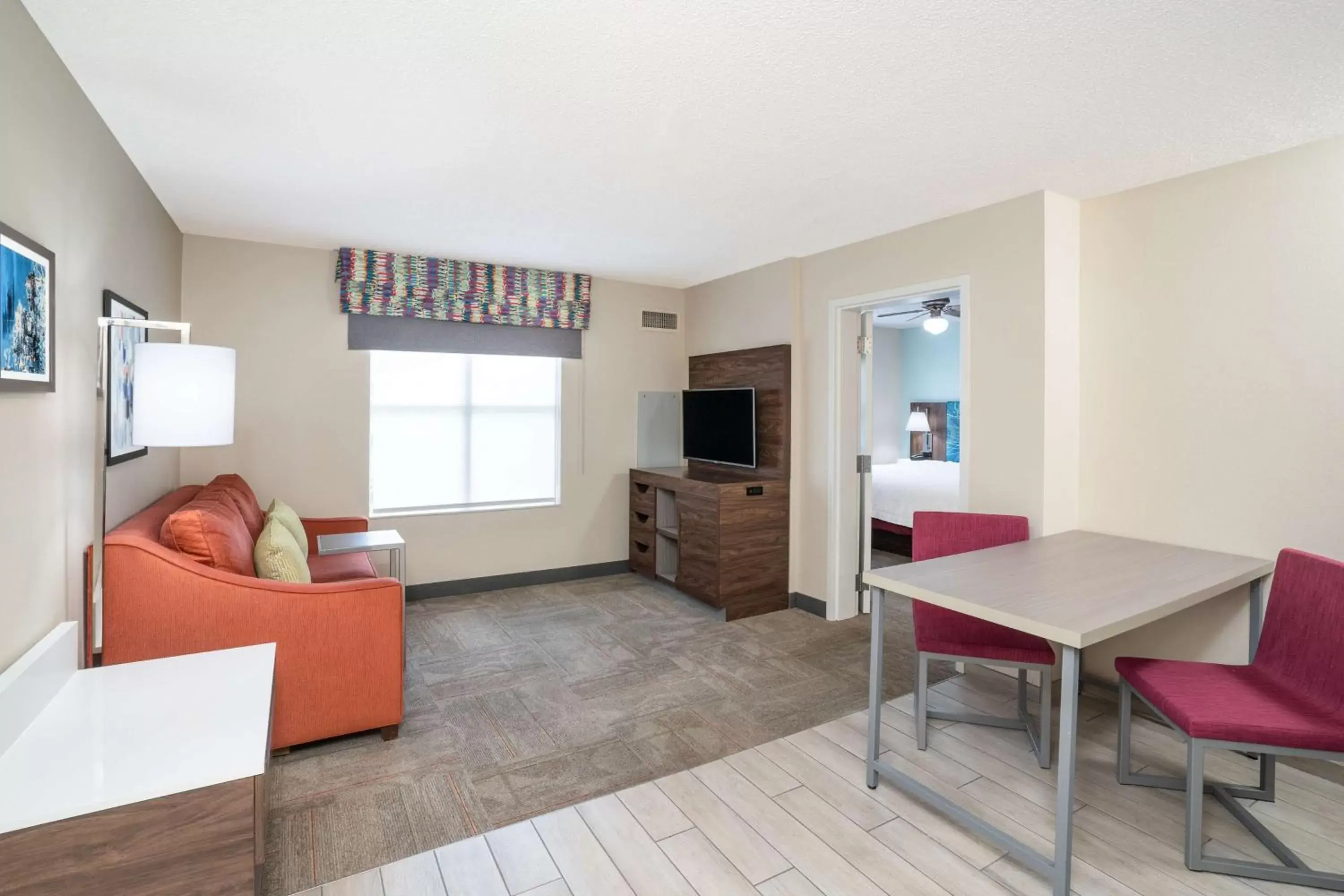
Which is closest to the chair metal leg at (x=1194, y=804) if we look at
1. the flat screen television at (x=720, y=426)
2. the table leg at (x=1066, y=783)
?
the table leg at (x=1066, y=783)

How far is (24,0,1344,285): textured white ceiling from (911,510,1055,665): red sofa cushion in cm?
150

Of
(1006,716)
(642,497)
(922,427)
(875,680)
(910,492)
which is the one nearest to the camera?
(875,680)

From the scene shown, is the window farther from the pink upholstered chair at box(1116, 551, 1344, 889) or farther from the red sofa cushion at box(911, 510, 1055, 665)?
the pink upholstered chair at box(1116, 551, 1344, 889)

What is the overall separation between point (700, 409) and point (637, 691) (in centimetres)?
241

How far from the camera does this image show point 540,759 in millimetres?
2527

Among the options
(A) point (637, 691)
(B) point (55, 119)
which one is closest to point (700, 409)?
(A) point (637, 691)

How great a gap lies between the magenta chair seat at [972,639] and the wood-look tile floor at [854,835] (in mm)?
428

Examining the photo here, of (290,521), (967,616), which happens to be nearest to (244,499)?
(290,521)

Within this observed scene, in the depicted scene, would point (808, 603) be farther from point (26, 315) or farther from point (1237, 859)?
point (26, 315)

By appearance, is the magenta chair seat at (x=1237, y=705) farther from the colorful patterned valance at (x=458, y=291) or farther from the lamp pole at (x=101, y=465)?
the colorful patterned valance at (x=458, y=291)

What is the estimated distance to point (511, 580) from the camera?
4.86 meters

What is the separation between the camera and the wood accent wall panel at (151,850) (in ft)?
4.17

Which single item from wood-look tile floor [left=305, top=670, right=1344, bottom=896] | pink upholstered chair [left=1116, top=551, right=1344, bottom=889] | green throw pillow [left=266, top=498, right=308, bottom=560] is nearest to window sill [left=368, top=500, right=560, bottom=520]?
green throw pillow [left=266, top=498, right=308, bottom=560]

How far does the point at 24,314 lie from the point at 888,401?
25.5ft
